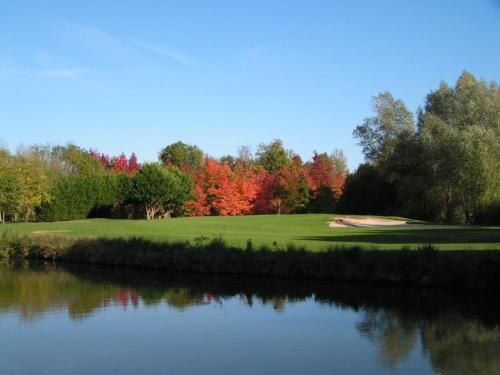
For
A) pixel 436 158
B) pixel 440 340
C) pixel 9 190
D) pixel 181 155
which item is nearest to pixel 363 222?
pixel 436 158

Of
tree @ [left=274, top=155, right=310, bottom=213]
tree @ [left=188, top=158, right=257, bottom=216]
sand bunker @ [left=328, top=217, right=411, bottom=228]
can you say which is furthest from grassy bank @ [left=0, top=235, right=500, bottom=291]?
tree @ [left=188, top=158, right=257, bottom=216]

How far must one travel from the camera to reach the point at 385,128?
2373 inches

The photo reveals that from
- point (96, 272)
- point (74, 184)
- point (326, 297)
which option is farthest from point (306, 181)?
point (326, 297)

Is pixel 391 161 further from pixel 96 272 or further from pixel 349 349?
pixel 349 349

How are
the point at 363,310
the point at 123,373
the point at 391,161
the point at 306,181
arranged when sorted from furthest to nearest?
the point at 306,181 < the point at 391,161 < the point at 363,310 < the point at 123,373

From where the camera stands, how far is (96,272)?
27406 mm

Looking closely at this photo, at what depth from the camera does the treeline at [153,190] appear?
205ft

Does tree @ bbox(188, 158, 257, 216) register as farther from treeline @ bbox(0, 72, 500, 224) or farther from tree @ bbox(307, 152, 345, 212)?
tree @ bbox(307, 152, 345, 212)

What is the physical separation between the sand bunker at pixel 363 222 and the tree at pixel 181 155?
51.4 m

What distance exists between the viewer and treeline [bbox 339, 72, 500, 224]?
4594 centimetres

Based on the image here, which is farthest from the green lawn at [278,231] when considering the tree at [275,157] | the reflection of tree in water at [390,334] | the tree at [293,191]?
the tree at [275,157]

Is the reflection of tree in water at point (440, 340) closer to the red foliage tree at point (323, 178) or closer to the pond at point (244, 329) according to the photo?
the pond at point (244, 329)

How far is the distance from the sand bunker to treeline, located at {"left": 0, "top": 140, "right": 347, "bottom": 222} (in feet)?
48.8

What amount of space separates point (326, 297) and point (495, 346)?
7.10 m
